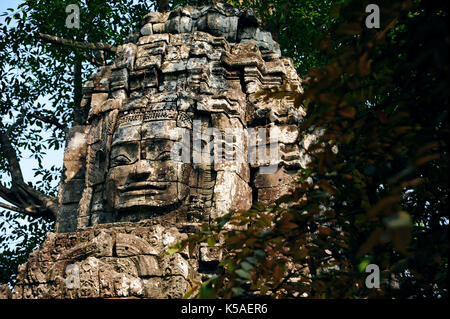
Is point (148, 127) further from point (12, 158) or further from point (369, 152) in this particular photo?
point (12, 158)

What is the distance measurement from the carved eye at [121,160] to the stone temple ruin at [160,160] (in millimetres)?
21

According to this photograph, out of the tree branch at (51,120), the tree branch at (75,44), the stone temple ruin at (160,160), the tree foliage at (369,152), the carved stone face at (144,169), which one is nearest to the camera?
the tree foliage at (369,152)

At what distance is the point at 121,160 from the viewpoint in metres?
7.95

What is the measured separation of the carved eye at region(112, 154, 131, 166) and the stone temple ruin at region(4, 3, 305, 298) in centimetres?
2

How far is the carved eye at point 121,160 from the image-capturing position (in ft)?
25.9

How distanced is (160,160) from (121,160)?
2.06 feet

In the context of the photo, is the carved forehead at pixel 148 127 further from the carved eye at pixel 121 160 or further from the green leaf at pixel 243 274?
the green leaf at pixel 243 274

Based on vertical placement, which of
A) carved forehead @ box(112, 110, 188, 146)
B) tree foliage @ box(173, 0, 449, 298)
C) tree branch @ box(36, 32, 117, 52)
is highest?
tree branch @ box(36, 32, 117, 52)

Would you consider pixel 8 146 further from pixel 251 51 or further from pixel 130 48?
pixel 251 51

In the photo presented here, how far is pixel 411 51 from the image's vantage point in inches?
104

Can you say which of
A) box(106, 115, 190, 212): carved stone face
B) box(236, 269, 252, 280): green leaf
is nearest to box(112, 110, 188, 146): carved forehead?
box(106, 115, 190, 212): carved stone face

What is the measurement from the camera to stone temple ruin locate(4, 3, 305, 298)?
6.46 m

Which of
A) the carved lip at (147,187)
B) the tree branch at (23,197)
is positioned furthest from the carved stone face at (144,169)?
the tree branch at (23,197)

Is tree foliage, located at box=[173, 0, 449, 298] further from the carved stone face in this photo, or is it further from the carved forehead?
the carved forehead
